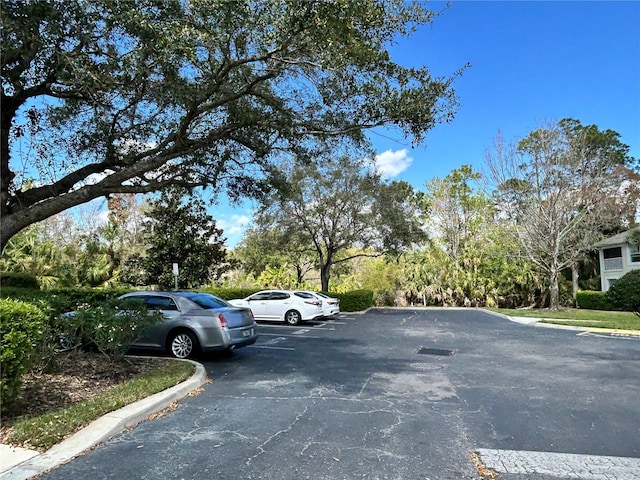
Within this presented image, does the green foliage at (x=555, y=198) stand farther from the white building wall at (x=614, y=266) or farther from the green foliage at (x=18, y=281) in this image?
the green foliage at (x=18, y=281)

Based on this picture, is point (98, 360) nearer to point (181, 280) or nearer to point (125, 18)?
point (125, 18)

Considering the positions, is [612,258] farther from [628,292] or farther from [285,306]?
[285,306]

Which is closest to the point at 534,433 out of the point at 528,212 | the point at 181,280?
the point at 181,280

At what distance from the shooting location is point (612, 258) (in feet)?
114

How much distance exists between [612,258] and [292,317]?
29.7 metres

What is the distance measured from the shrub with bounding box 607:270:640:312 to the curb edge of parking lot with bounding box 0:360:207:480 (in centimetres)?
1628

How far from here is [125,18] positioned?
21.3 ft

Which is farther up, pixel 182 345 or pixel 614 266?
pixel 614 266

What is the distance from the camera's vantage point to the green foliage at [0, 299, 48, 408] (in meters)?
4.51

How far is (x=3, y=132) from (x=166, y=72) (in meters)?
3.65

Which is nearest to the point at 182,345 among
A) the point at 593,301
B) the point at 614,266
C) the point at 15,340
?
the point at 15,340

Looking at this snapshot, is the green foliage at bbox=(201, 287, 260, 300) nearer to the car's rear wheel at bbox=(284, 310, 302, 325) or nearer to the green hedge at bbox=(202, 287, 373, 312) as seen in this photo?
the green hedge at bbox=(202, 287, 373, 312)

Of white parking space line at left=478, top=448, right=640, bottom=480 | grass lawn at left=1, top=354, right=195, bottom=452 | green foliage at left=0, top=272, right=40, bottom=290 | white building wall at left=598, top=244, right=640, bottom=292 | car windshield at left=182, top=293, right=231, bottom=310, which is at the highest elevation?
white building wall at left=598, top=244, right=640, bottom=292

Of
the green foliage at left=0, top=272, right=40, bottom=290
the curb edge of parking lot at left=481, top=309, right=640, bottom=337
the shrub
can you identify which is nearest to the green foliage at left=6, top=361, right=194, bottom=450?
the curb edge of parking lot at left=481, top=309, right=640, bottom=337
